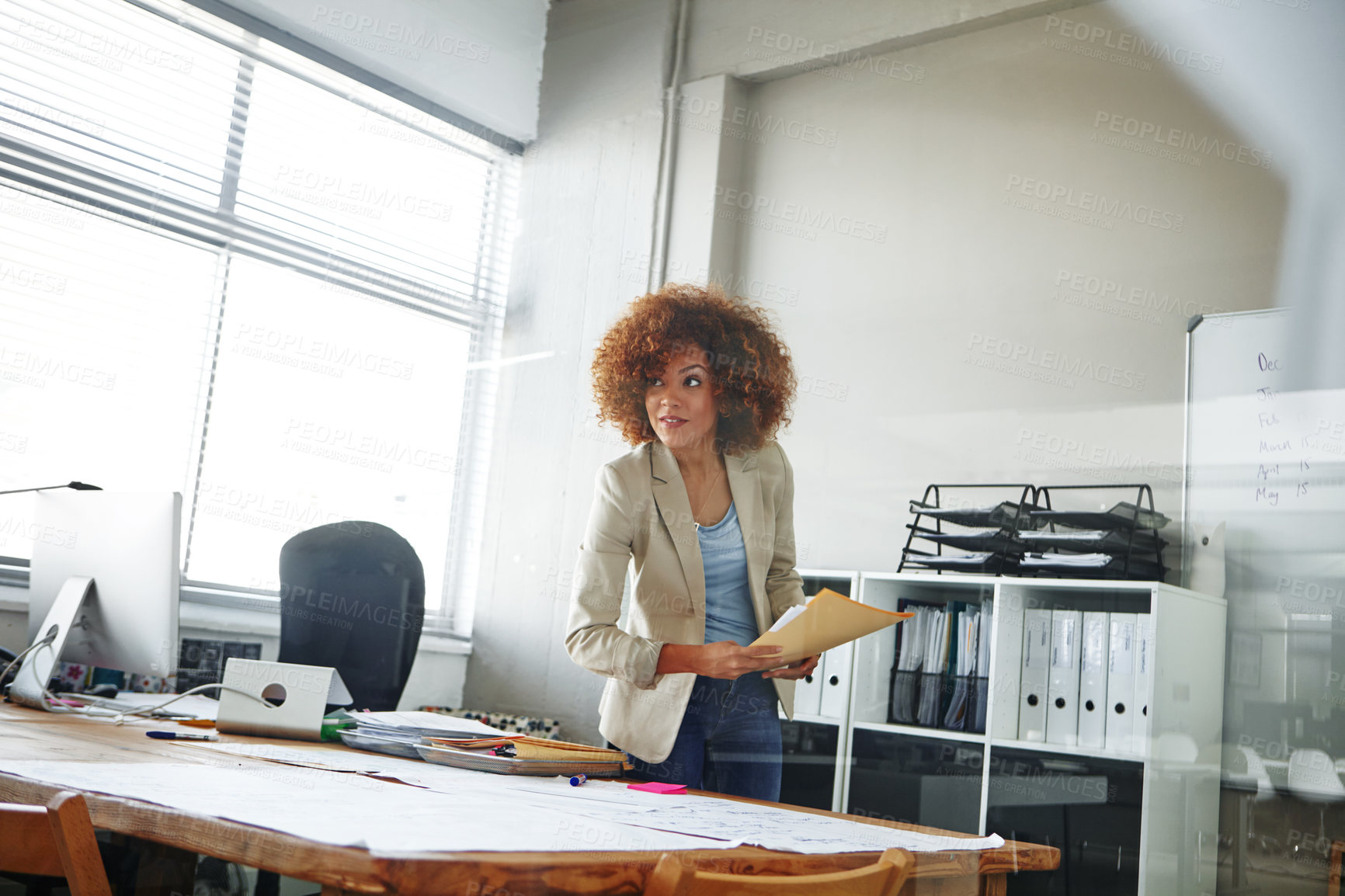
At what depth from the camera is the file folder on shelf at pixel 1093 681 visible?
2.63 metres

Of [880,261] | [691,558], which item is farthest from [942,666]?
[880,261]

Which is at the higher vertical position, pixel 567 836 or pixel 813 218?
pixel 813 218

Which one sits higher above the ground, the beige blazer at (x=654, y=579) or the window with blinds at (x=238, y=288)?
the window with blinds at (x=238, y=288)

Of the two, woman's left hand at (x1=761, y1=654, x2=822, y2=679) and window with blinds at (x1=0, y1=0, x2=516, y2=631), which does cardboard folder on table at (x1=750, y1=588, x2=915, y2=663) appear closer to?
woman's left hand at (x1=761, y1=654, x2=822, y2=679)

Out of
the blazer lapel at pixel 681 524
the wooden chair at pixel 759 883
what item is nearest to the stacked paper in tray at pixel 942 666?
the blazer lapel at pixel 681 524

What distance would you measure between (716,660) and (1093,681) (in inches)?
51.9

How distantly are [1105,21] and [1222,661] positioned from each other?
1981 millimetres

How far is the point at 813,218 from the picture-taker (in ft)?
13.0

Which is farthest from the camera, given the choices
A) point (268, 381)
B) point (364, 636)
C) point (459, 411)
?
point (459, 411)

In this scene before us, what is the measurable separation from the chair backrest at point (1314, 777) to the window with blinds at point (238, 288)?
303 centimetres

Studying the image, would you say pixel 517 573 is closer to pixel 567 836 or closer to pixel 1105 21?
pixel 1105 21

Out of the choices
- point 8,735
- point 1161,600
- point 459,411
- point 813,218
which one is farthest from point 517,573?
point 8,735

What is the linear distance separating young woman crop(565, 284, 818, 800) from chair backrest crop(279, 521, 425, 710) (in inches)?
39.4

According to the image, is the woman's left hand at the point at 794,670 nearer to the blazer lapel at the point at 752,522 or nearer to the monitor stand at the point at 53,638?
the blazer lapel at the point at 752,522
